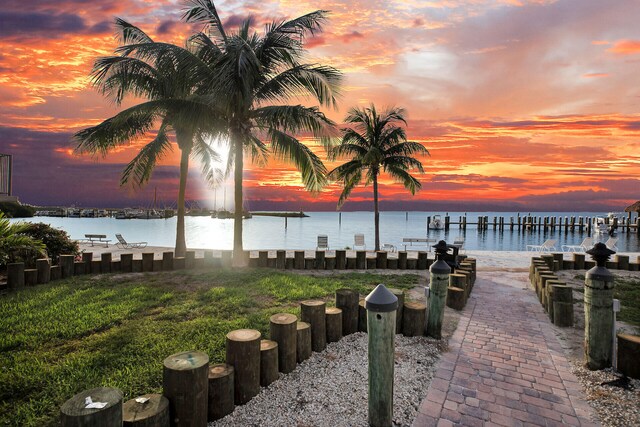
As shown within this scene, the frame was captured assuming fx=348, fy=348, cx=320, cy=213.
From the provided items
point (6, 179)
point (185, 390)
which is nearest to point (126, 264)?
point (185, 390)

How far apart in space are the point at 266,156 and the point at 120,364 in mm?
11195

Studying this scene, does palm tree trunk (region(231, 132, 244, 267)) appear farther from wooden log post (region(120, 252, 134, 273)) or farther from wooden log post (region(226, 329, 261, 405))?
wooden log post (region(226, 329, 261, 405))

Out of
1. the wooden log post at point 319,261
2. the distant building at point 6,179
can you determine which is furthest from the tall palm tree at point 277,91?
the distant building at point 6,179

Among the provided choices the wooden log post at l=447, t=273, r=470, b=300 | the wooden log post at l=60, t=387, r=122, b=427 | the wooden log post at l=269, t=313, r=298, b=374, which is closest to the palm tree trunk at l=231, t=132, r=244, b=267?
the wooden log post at l=447, t=273, r=470, b=300

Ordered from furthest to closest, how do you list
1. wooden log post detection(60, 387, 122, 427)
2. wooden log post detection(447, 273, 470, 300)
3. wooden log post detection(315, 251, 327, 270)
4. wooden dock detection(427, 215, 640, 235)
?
wooden dock detection(427, 215, 640, 235)
wooden log post detection(315, 251, 327, 270)
wooden log post detection(447, 273, 470, 300)
wooden log post detection(60, 387, 122, 427)

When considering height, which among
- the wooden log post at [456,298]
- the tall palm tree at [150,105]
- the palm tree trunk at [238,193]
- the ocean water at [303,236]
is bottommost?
the ocean water at [303,236]

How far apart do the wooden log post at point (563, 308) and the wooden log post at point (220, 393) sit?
18.3 feet

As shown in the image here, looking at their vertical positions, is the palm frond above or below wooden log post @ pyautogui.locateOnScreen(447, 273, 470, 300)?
above

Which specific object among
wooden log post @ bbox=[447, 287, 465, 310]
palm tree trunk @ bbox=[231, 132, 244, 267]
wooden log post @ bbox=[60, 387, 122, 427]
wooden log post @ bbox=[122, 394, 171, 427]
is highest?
palm tree trunk @ bbox=[231, 132, 244, 267]

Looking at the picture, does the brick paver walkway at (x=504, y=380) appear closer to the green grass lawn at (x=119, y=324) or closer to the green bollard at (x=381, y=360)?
the green bollard at (x=381, y=360)

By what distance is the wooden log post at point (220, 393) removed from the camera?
304 cm

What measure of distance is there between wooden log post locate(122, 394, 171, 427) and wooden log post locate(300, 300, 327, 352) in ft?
6.44

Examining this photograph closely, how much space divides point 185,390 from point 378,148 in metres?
17.5

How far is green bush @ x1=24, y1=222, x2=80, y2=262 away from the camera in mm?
10516
